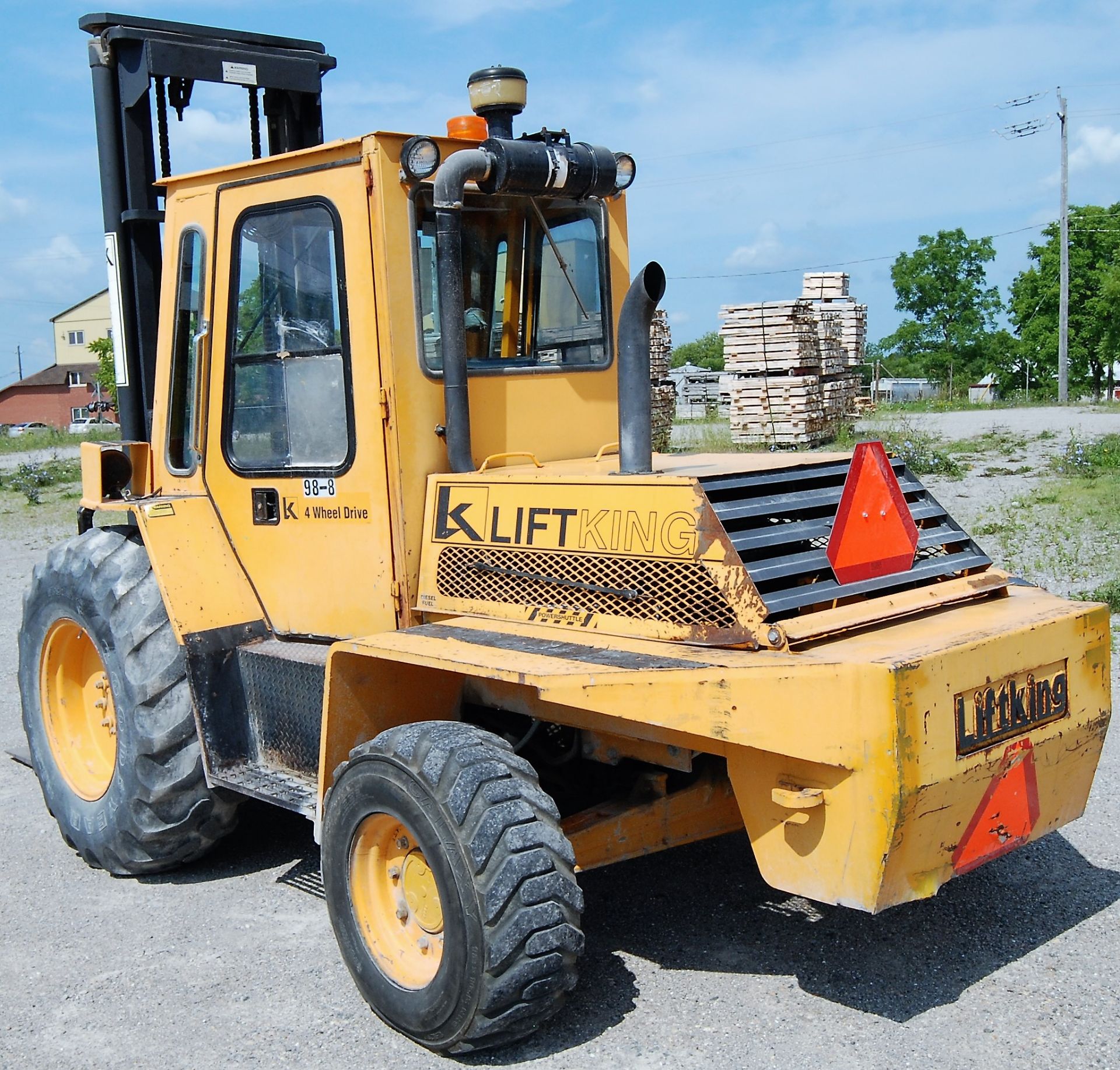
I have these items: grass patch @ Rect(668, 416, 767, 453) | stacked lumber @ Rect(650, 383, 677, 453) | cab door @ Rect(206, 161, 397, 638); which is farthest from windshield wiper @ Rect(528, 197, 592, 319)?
grass patch @ Rect(668, 416, 767, 453)

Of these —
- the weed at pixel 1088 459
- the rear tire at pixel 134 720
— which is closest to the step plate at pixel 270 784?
the rear tire at pixel 134 720

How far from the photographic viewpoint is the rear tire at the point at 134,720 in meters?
4.78

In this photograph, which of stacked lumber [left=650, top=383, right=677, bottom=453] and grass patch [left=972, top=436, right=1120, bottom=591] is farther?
stacked lumber [left=650, top=383, right=677, bottom=453]

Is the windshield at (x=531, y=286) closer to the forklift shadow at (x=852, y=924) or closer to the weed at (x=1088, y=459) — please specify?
the forklift shadow at (x=852, y=924)

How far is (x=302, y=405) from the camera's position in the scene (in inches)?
179

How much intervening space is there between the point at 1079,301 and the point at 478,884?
190 feet

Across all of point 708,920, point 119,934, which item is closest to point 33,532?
point 119,934

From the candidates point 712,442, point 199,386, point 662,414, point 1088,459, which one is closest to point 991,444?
point 1088,459

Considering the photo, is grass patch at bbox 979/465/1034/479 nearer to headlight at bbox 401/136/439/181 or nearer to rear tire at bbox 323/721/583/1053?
headlight at bbox 401/136/439/181

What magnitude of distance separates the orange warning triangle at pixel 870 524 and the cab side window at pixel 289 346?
5.83 ft

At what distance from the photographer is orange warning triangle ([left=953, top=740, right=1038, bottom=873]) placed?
352 centimetres

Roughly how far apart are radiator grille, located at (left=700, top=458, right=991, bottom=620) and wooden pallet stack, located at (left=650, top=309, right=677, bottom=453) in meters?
13.2

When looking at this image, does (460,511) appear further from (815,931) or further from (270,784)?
(815,931)

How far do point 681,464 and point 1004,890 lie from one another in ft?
6.80
